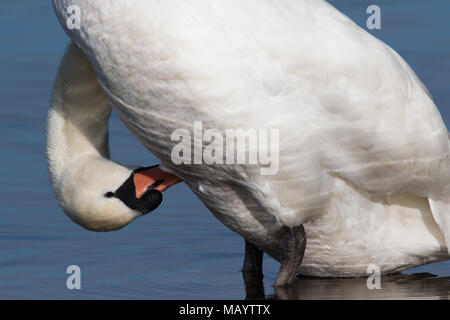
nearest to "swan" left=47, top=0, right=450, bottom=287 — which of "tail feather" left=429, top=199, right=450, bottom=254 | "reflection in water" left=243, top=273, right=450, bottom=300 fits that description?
"tail feather" left=429, top=199, right=450, bottom=254

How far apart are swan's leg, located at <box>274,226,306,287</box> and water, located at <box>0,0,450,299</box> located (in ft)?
0.45

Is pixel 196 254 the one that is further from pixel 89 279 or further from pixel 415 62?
pixel 415 62

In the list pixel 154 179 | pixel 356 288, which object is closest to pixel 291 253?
pixel 356 288

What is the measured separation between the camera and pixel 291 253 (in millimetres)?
10000

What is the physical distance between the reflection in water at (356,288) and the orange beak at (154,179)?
93 cm

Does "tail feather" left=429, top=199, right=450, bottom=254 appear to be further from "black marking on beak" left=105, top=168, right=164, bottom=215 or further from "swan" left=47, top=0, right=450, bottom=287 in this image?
"black marking on beak" left=105, top=168, right=164, bottom=215

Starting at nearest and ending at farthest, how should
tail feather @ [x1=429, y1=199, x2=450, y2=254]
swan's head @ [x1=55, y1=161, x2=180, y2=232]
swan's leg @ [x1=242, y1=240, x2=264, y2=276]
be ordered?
swan's head @ [x1=55, y1=161, x2=180, y2=232] < tail feather @ [x1=429, y1=199, x2=450, y2=254] < swan's leg @ [x1=242, y1=240, x2=264, y2=276]

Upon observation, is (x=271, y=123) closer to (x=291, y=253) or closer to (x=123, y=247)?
(x=291, y=253)

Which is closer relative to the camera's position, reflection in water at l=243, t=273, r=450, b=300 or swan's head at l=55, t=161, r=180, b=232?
reflection in water at l=243, t=273, r=450, b=300

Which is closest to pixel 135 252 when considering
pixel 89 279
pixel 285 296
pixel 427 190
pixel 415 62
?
pixel 89 279

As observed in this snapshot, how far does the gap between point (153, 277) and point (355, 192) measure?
1.64m

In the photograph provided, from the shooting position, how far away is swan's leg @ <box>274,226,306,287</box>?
390 inches

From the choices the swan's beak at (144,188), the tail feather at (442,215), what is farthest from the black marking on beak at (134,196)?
the tail feather at (442,215)

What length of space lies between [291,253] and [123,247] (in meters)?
2.01
